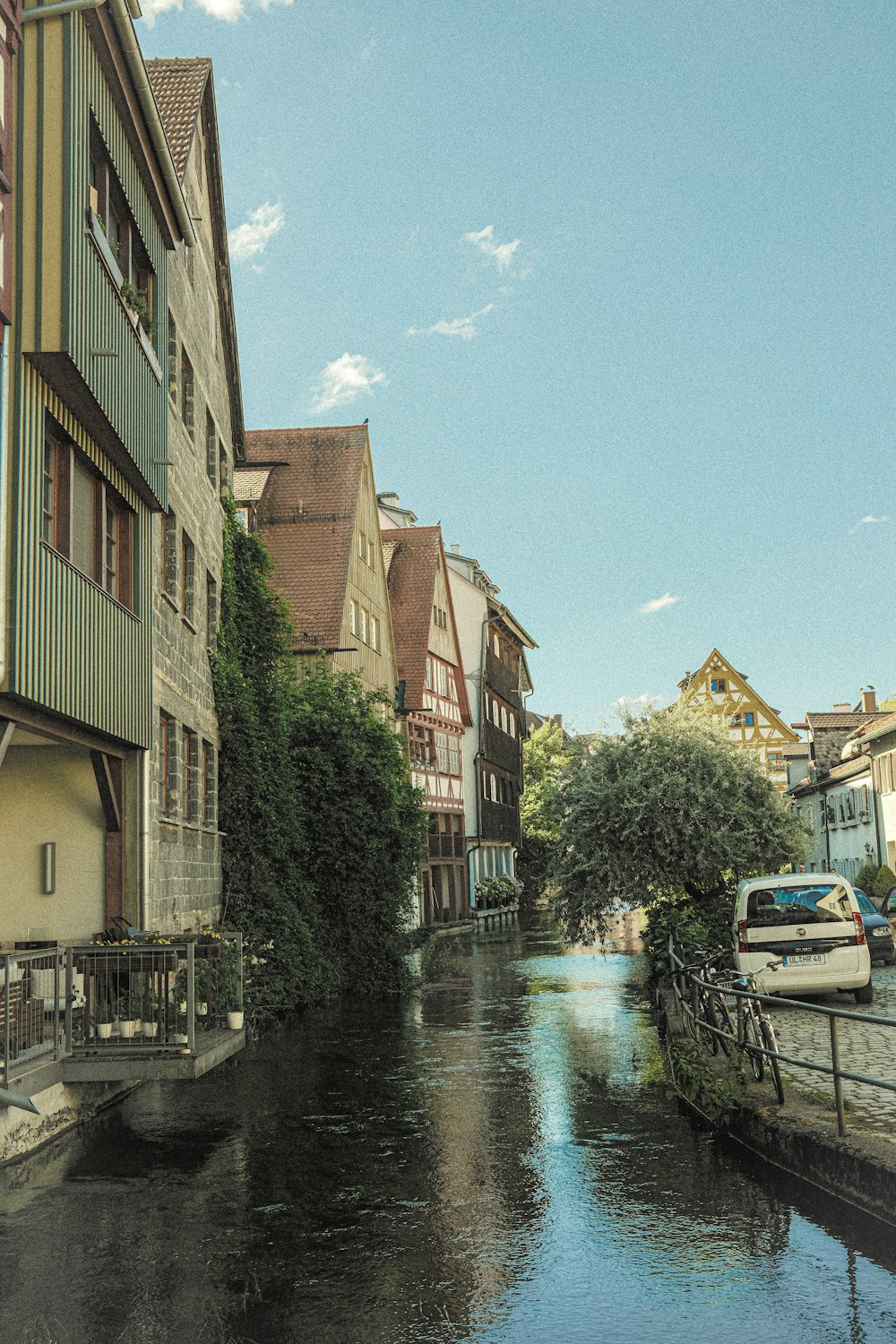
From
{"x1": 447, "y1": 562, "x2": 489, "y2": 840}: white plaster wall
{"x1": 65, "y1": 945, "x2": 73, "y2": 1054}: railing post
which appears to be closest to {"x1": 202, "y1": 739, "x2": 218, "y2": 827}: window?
{"x1": 65, "y1": 945, "x2": 73, "y2": 1054}: railing post

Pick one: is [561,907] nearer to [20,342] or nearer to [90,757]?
[90,757]

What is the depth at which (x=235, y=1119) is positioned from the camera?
12453 millimetres

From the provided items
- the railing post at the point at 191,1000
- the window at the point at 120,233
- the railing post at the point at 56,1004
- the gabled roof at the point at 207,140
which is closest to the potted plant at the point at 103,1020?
the railing post at the point at 56,1004

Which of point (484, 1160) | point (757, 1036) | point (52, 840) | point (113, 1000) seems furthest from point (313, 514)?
point (484, 1160)

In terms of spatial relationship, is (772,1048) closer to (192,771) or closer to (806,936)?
(806,936)

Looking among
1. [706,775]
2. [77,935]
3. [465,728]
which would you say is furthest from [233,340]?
[465,728]

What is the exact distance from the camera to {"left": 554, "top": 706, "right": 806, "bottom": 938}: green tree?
26.3m

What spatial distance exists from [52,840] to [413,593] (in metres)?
38.3

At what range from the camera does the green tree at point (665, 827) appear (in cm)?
2631

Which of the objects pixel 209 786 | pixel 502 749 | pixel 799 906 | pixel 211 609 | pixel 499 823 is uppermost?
pixel 502 749

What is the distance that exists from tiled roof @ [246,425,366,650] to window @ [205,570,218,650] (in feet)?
50.2

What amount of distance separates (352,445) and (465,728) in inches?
820

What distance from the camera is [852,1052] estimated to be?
13.9m

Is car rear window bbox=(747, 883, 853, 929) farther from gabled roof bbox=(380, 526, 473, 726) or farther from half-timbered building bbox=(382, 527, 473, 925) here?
gabled roof bbox=(380, 526, 473, 726)
